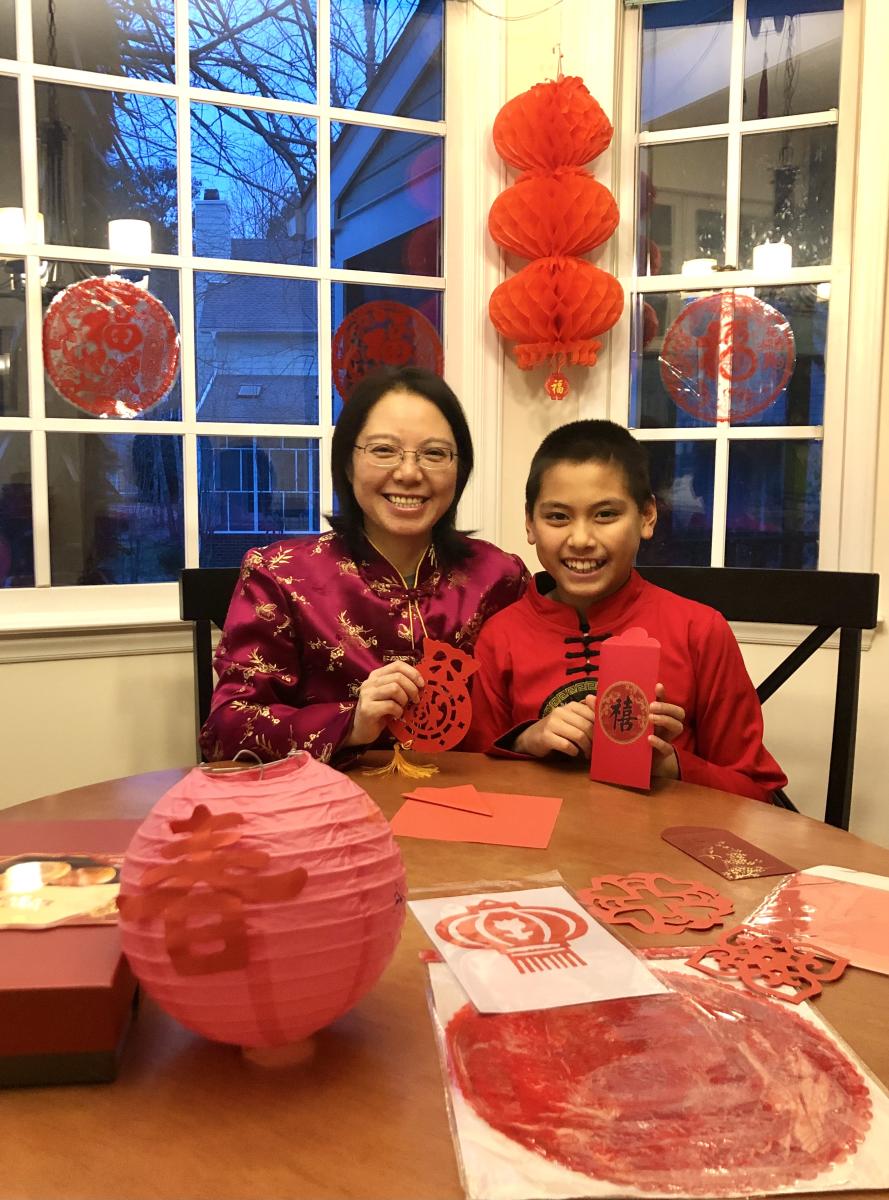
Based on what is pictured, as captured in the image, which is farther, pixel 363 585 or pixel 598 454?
pixel 363 585

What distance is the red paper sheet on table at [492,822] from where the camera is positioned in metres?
0.99

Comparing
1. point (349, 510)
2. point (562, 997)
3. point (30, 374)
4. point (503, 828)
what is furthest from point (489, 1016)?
point (30, 374)

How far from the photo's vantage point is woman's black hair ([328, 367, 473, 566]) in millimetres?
1629

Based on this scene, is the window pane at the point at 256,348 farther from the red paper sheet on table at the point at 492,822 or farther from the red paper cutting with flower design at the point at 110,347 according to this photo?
the red paper sheet on table at the point at 492,822

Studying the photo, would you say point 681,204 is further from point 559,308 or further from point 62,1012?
point 62,1012

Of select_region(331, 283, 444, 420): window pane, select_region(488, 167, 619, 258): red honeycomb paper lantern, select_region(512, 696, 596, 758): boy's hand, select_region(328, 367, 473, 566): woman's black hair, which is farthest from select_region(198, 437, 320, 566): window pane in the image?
select_region(512, 696, 596, 758): boy's hand

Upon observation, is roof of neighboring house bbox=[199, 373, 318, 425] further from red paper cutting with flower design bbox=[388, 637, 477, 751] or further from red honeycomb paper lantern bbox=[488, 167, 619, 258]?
red paper cutting with flower design bbox=[388, 637, 477, 751]

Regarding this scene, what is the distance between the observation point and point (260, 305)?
2.60 metres

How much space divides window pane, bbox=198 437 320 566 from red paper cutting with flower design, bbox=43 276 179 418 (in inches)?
8.8

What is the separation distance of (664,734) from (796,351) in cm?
168

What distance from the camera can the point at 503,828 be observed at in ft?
3.34

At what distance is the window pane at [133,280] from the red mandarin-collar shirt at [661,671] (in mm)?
1399

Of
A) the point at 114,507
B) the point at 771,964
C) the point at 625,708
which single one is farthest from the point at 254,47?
the point at 771,964

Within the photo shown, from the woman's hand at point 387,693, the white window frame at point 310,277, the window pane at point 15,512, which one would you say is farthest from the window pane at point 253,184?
the woman's hand at point 387,693
